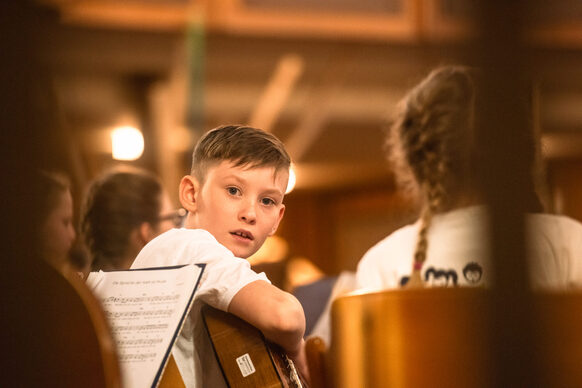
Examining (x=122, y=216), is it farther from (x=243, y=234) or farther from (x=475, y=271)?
(x=475, y=271)

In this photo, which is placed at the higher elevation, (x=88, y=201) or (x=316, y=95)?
(x=316, y=95)

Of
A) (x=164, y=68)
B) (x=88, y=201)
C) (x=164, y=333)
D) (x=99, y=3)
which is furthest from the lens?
(x=164, y=68)

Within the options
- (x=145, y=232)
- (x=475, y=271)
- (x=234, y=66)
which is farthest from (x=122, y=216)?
(x=234, y=66)

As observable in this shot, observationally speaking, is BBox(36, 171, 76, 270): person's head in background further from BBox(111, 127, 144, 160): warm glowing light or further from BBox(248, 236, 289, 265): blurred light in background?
BBox(111, 127, 144, 160): warm glowing light

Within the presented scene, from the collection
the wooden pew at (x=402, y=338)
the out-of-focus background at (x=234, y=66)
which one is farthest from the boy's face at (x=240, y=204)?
the out-of-focus background at (x=234, y=66)

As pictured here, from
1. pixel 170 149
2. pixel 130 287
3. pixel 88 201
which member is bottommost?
pixel 130 287

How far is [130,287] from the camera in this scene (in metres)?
0.73

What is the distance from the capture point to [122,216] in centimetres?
105

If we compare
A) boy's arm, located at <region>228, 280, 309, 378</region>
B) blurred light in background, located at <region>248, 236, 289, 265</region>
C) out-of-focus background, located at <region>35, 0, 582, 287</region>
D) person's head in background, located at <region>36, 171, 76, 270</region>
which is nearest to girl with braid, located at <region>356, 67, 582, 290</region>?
blurred light in background, located at <region>248, 236, 289, 265</region>

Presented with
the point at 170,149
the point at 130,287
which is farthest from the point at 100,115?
the point at 130,287

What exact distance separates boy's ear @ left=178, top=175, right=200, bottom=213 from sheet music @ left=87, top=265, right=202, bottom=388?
8 cm

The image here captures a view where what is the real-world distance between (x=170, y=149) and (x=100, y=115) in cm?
47

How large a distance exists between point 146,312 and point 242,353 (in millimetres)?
105

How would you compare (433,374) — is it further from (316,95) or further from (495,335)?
(316,95)
